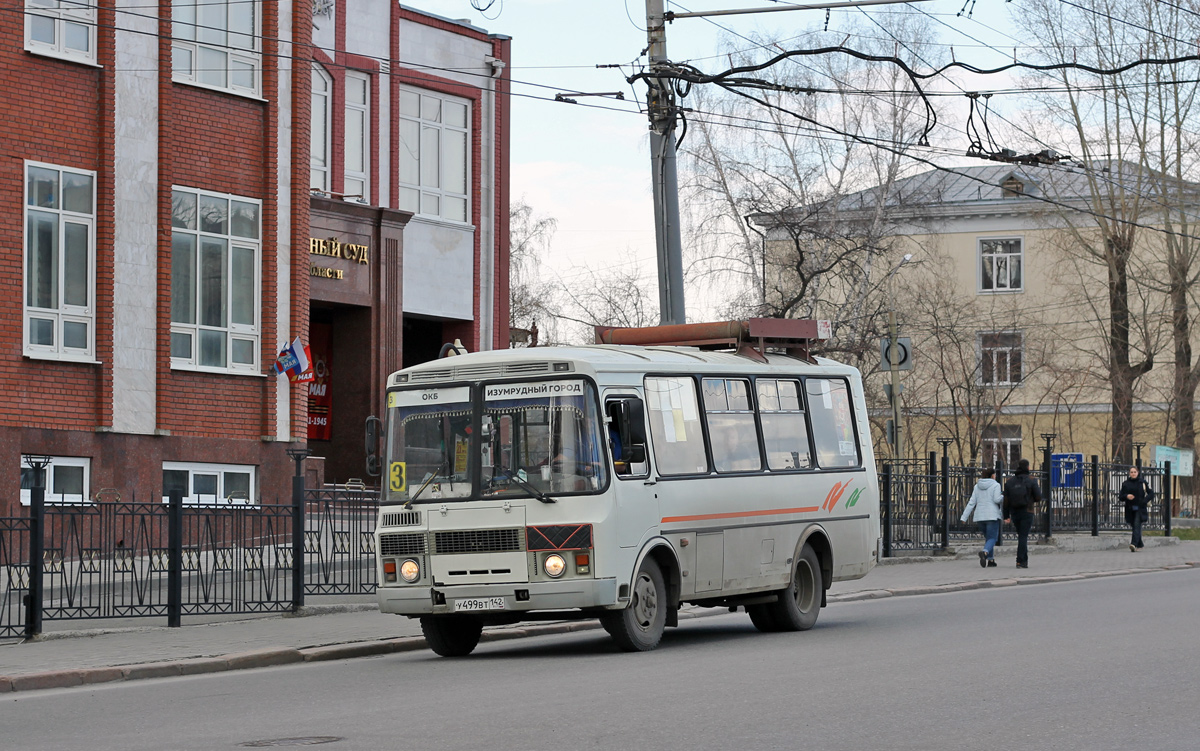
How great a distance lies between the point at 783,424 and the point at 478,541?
4.14 m

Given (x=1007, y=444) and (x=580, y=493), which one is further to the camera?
(x=1007, y=444)

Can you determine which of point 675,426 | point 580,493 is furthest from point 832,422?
point 580,493

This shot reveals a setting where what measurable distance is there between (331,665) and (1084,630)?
6853mm

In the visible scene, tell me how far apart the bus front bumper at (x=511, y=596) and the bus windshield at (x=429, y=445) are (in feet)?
2.67

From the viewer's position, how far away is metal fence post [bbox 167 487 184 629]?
16.2 meters

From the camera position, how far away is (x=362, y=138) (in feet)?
113

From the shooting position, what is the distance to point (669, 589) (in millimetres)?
14523

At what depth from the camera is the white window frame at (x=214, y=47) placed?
24.9m

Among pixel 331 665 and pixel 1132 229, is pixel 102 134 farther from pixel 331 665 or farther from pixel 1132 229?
pixel 1132 229

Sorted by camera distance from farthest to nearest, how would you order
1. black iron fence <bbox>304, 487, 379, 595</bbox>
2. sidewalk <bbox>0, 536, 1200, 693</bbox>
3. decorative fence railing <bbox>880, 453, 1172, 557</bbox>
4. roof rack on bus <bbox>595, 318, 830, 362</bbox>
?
decorative fence railing <bbox>880, 453, 1172, 557</bbox> < black iron fence <bbox>304, 487, 379, 595</bbox> < roof rack on bus <bbox>595, 318, 830, 362</bbox> < sidewalk <bbox>0, 536, 1200, 693</bbox>

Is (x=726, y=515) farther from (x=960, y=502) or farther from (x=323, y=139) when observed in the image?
(x=323, y=139)

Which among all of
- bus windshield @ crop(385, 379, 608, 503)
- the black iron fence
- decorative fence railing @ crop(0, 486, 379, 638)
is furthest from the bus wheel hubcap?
the black iron fence

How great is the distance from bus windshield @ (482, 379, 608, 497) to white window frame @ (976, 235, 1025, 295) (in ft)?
156

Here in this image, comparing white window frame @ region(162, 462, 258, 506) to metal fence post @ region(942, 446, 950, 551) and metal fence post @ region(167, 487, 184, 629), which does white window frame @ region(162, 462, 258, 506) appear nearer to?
metal fence post @ region(167, 487, 184, 629)
